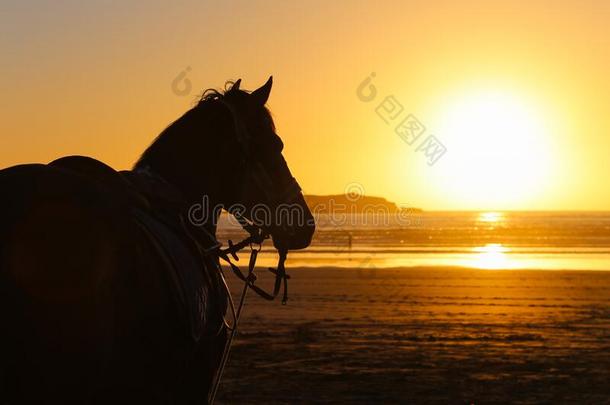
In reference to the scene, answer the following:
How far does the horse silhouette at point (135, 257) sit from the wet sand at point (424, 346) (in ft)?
17.5

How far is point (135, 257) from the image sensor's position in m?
3.60

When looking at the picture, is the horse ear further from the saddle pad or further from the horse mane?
the saddle pad

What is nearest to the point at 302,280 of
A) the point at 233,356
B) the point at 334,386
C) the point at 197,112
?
the point at 233,356

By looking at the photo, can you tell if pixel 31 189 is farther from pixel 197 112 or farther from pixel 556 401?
pixel 556 401

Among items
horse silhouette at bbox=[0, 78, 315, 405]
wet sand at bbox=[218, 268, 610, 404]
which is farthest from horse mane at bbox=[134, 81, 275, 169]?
wet sand at bbox=[218, 268, 610, 404]

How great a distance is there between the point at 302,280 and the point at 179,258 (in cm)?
2437

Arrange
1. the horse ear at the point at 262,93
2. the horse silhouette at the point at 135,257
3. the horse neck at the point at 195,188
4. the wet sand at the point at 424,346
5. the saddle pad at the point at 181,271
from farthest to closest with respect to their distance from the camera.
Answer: the wet sand at the point at 424,346, the horse ear at the point at 262,93, the horse neck at the point at 195,188, the saddle pad at the point at 181,271, the horse silhouette at the point at 135,257

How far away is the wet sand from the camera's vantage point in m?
10.1

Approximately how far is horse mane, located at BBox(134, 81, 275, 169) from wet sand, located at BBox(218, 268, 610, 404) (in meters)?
5.51

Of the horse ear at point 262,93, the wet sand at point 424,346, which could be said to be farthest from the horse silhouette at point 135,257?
the wet sand at point 424,346

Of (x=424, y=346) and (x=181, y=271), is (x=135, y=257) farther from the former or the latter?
(x=424, y=346)

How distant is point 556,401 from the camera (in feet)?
31.5

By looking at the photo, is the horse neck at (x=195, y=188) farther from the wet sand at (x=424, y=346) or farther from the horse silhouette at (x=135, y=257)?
the wet sand at (x=424, y=346)

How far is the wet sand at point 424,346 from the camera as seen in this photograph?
10117 millimetres
